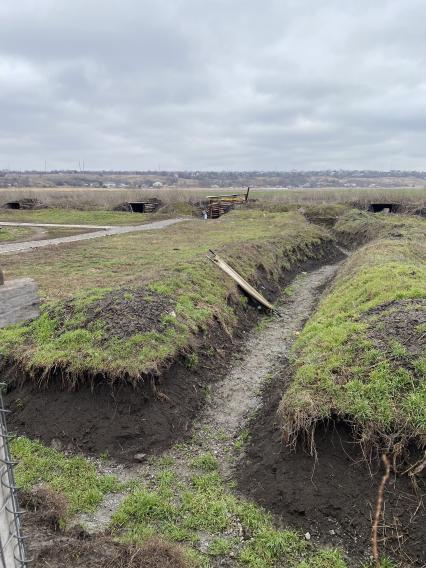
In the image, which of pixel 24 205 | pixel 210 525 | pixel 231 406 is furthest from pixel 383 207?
pixel 210 525

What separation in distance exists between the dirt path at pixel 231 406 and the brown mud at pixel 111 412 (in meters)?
0.28

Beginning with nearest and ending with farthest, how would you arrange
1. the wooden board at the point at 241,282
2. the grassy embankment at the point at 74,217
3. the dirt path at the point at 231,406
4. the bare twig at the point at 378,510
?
1. the bare twig at the point at 378,510
2. the dirt path at the point at 231,406
3. the wooden board at the point at 241,282
4. the grassy embankment at the point at 74,217

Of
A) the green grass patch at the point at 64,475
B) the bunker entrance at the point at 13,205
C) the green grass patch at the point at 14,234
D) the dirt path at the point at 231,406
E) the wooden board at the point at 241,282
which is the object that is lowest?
the green grass patch at the point at 64,475

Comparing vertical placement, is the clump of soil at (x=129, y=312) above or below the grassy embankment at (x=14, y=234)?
below

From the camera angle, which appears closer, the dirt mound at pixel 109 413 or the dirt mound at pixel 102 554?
the dirt mound at pixel 102 554

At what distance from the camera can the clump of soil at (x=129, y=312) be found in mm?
9656

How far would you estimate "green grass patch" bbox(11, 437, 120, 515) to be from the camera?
21.8 ft

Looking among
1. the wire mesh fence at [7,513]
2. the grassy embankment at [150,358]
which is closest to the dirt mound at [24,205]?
the grassy embankment at [150,358]

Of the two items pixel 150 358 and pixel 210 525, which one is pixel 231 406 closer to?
pixel 150 358

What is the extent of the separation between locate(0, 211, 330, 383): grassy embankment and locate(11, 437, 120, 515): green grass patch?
4.76 ft

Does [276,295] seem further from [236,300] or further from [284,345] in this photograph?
[284,345]

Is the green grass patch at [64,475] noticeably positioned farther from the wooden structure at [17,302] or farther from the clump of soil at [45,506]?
the wooden structure at [17,302]

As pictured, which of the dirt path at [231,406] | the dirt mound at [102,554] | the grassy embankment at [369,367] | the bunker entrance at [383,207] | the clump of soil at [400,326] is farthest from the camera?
the bunker entrance at [383,207]

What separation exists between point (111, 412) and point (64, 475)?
1363mm
